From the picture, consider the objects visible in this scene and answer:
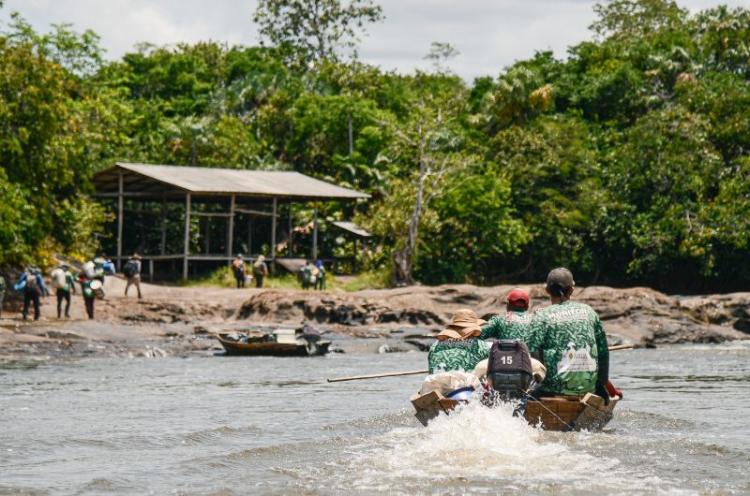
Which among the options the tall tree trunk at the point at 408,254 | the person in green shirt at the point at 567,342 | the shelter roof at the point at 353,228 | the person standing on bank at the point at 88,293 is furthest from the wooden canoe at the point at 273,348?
the shelter roof at the point at 353,228

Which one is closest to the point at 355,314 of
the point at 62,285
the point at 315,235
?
the point at 62,285

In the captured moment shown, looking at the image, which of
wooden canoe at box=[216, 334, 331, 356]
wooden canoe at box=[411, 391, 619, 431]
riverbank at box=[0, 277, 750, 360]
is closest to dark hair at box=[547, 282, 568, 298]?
wooden canoe at box=[411, 391, 619, 431]

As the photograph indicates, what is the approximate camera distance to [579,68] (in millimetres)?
60969

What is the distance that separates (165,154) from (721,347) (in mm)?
28724

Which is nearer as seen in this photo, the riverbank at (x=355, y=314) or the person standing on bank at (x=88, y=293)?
the riverbank at (x=355, y=314)

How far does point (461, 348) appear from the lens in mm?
13289

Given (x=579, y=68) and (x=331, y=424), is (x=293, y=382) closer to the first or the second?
(x=331, y=424)

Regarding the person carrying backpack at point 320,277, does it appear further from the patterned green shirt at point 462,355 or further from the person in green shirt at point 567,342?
the person in green shirt at point 567,342

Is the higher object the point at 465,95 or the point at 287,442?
the point at 465,95

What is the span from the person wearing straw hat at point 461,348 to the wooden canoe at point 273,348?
16891 mm

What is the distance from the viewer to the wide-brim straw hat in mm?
13305

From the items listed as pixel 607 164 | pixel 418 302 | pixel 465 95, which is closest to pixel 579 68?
pixel 465 95

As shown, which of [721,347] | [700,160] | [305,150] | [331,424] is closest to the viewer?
[331,424]

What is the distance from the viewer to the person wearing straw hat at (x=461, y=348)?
1326 centimetres
